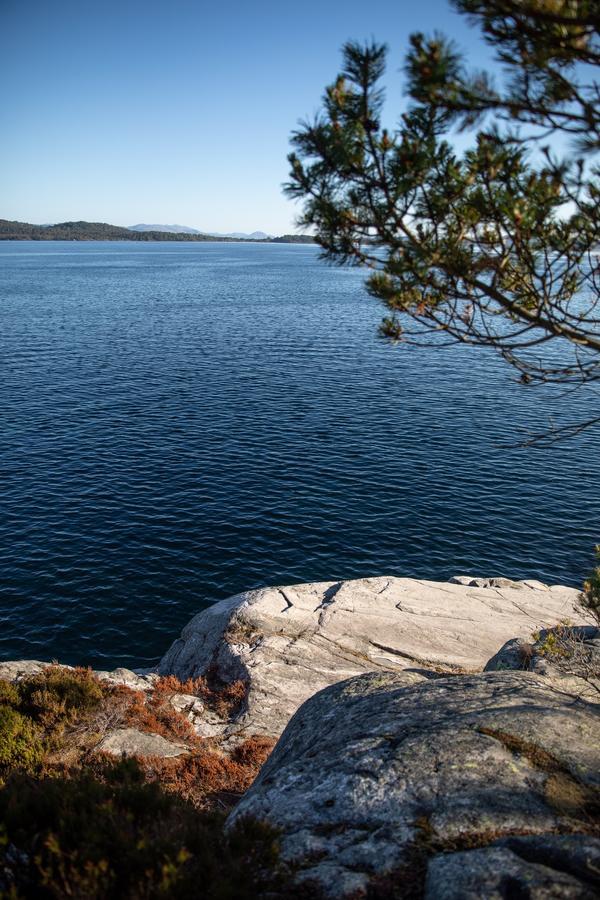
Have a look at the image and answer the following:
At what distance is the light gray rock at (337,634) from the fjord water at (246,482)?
15.8 feet

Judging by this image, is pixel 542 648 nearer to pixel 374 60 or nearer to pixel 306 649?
pixel 306 649

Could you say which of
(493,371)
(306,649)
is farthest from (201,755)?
(493,371)

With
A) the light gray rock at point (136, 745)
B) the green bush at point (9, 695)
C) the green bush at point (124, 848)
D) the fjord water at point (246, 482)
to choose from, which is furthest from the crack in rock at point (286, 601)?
the green bush at point (124, 848)

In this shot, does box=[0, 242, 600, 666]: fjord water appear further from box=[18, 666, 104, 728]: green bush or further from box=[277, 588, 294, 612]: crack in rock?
box=[18, 666, 104, 728]: green bush

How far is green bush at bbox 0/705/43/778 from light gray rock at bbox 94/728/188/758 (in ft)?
5.01

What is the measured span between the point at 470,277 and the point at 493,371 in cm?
6502

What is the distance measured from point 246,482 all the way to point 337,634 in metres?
19.9

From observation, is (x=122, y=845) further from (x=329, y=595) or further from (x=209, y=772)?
(x=329, y=595)

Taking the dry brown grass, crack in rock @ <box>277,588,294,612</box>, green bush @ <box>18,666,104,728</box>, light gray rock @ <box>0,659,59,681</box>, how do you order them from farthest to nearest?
crack in rock @ <box>277,588,294,612</box>, light gray rock @ <box>0,659,59,681</box>, green bush @ <box>18,666,104,728</box>, the dry brown grass

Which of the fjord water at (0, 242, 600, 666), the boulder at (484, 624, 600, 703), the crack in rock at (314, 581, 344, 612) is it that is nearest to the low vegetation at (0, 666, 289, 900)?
the boulder at (484, 624, 600, 703)

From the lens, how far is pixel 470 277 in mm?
9625

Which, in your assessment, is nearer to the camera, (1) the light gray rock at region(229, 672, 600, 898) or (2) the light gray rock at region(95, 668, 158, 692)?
(1) the light gray rock at region(229, 672, 600, 898)

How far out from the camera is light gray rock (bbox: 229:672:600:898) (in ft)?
25.8

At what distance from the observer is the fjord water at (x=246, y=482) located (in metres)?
Result: 30.4
